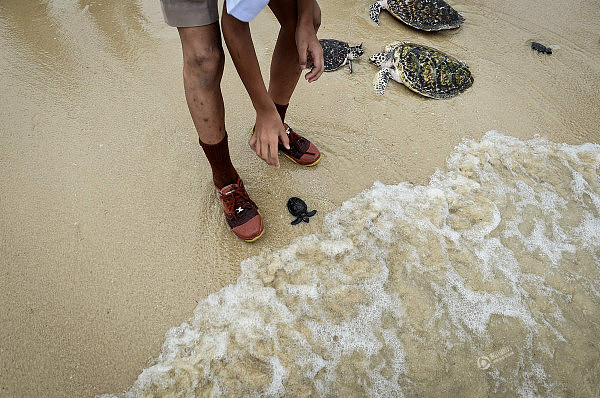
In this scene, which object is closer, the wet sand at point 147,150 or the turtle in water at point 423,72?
the wet sand at point 147,150

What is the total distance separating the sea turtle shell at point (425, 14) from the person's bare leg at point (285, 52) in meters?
2.47

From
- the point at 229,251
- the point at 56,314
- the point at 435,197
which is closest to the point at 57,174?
the point at 56,314

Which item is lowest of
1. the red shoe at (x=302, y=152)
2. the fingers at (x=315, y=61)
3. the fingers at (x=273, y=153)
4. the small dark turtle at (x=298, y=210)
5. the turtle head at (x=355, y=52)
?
the small dark turtle at (x=298, y=210)

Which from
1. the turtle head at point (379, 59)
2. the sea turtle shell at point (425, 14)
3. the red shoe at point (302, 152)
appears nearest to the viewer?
the red shoe at point (302, 152)

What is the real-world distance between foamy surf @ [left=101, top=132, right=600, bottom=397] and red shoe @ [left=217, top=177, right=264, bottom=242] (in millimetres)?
171

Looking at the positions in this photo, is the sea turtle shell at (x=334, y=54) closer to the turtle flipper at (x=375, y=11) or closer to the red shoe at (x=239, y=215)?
the turtle flipper at (x=375, y=11)

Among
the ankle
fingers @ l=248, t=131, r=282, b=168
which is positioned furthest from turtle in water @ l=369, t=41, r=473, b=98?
fingers @ l=248, t=131, r=282, b=168

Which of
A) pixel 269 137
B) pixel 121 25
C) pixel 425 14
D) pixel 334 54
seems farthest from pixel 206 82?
pixel 425 14

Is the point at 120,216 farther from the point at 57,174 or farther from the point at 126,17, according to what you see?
the point at 126,17

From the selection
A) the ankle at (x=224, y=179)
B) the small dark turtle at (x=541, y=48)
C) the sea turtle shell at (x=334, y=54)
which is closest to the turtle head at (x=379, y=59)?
the sea turtle shell at (x=334, y=54)

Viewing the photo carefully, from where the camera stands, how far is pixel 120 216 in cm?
190

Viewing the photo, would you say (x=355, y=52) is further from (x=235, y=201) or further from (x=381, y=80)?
(x=235, y=201)

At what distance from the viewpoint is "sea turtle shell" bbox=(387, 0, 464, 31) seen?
11.7 feet

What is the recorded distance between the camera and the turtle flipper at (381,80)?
2891 millimetres
